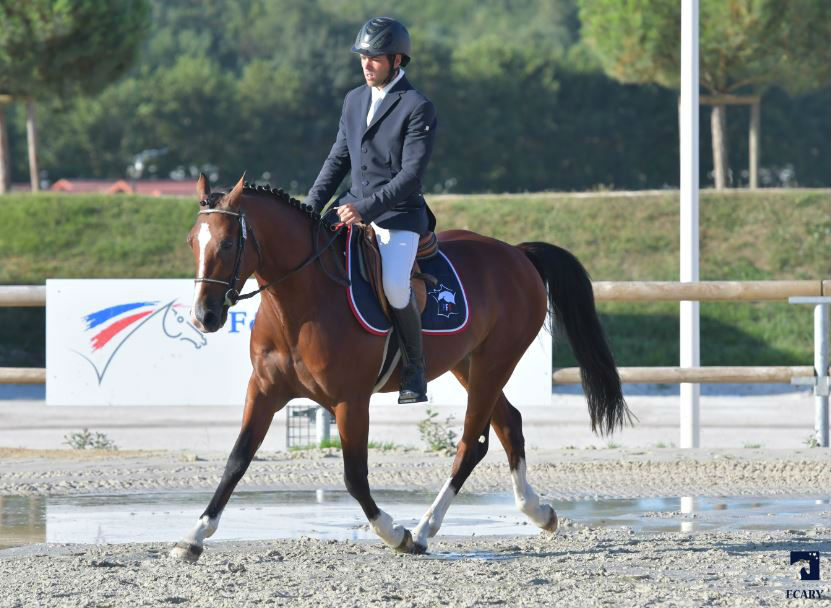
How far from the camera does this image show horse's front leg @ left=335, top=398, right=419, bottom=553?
6.38m

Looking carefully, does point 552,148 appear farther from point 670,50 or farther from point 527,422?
point 527,422

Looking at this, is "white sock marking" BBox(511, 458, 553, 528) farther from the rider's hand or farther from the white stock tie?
the white stock tie

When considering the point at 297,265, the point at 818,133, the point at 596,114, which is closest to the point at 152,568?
the point at 297,265

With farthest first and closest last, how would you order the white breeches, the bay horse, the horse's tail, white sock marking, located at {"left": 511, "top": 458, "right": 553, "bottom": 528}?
the horse's tail, white sock marking, located at {"left": 511, "top": 458, "right": 553, "bottom": 528}, the white breeches, the bay horse

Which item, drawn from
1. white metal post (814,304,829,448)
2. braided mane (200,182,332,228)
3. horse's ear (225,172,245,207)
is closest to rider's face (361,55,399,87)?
braided mane (200,182,332,228)

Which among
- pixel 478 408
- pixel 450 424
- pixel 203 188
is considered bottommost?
pixel 450 424

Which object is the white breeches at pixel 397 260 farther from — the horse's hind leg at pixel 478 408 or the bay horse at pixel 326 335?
the horse's hind leg at pixel 478 408

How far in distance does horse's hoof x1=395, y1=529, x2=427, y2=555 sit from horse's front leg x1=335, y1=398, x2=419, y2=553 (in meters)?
0.03

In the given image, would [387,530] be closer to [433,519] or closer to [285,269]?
[433,519]

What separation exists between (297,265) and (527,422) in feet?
29.7

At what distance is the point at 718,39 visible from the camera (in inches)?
981

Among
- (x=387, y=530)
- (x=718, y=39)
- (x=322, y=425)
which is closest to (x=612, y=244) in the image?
(x=718, y=39)

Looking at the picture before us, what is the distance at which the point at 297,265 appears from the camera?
6.31 m

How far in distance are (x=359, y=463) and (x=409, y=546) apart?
47 cm
